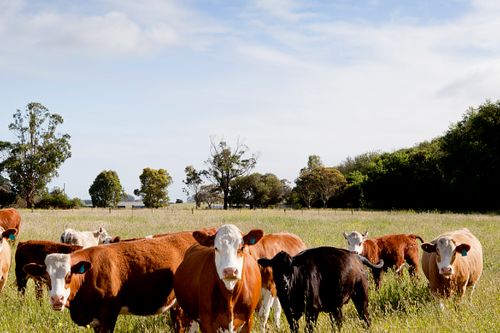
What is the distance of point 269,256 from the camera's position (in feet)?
29.5

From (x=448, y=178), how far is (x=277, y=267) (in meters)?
46.7

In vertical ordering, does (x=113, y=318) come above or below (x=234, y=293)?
below

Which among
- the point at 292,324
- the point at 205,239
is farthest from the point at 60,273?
the point at 292,324

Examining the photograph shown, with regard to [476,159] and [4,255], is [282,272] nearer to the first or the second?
[4,255]

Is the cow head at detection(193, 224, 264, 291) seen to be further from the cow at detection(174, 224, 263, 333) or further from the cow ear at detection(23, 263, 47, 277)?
the cow ear at detection(23, 263, 47, 277)

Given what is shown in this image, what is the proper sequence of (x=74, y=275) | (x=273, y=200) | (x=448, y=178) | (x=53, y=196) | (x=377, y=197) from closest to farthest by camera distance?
(x=74, y=275)
(x=448, y=178)
(x=377, y=197)
(x=53, y=196)
(x=273, y=200)

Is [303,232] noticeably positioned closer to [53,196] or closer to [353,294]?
[353,294]

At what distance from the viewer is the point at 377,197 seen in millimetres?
59250

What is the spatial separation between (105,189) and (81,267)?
83230 millimetres

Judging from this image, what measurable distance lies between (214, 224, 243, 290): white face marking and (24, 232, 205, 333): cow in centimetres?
172

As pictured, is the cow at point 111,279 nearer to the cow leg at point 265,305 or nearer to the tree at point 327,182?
the cow leg at point 265,305

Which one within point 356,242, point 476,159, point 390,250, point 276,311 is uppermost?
point 476,159

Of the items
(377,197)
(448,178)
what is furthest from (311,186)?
(448,178)

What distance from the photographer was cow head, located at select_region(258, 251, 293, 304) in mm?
7031
